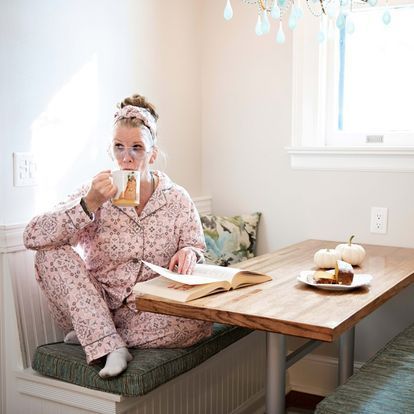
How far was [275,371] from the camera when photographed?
2115 millimetres

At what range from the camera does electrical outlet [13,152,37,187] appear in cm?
243

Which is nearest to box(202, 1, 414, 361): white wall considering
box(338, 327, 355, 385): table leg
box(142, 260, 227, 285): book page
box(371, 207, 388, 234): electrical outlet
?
box(371, 207, 388, 234): electrical outlet

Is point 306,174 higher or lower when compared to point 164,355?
higher

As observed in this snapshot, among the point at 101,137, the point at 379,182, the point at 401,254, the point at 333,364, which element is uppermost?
the point at 101,137

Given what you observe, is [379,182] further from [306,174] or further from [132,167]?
[132,167]

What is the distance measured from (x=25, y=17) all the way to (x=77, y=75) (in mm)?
316

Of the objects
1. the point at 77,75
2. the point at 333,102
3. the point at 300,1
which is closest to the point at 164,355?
the point at 77,75

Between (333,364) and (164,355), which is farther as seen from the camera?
(333,364)

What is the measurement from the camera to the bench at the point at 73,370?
7.23ft

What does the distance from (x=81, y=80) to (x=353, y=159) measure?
1.22 m

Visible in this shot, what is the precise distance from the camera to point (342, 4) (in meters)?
2.32

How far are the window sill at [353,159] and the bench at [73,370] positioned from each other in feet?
2.91

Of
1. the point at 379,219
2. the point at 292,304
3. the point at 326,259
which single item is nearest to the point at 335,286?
the point at 292,304

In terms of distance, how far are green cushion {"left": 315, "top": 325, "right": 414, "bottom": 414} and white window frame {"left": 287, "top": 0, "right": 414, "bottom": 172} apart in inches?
44.6
